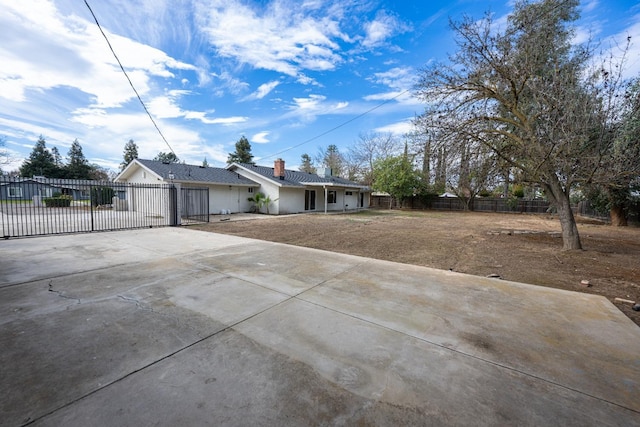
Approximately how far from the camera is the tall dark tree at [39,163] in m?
38.6

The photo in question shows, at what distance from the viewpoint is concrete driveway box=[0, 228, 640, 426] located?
1804 millimetres

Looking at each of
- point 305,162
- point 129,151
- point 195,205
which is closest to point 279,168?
point 195,205

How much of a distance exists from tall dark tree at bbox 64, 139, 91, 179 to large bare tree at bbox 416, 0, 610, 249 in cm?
5329

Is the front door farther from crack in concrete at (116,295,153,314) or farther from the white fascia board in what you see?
crack in concrete at (116,295,153,314)

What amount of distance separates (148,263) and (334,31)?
13.0 metres

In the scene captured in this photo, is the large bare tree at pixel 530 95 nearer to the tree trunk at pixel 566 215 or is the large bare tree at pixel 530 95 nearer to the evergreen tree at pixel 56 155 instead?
the tree trunk at pixel 566 215

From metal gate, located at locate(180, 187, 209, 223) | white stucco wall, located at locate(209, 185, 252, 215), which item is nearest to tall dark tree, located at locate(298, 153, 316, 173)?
white stucco wall, located at locate(209, 185, 252, 215)

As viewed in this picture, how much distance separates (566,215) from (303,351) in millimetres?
9358

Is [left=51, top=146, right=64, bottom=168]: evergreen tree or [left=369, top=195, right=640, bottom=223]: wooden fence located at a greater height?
[left=51, top=146, right=64, bottom=168]: evergreen tree

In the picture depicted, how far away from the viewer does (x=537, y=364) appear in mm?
2406

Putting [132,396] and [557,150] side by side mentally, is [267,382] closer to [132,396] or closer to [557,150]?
[132,396]

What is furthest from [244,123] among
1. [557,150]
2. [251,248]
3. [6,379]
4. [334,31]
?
[6,379]

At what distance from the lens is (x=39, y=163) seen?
128 feet

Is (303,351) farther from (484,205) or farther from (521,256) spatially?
(484,205)
